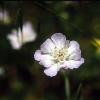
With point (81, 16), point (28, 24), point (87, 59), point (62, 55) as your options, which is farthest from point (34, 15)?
point (62, 55)

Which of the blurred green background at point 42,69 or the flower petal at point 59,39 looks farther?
the blurred green background at point 42,69

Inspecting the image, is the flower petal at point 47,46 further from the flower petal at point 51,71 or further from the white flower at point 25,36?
the white flower at point 25,36

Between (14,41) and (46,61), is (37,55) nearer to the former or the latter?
(46,61)

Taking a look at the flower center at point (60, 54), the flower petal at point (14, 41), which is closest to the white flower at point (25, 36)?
the flower petal at point (14, 41)

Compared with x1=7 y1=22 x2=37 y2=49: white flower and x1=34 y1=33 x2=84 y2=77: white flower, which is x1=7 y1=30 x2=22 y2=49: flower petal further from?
x1=34 y1=33 x2=84 y2=77: white flower

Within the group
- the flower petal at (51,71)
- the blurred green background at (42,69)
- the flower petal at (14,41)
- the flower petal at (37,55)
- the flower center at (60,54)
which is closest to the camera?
the flower petal at (51,71)

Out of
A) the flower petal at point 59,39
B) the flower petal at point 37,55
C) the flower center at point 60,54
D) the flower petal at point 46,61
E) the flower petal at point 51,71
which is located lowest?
the flower center at point 60,54

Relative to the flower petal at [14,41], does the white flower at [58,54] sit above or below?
above

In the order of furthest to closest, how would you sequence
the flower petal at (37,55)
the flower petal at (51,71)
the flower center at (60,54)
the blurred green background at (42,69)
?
the blurred green background at (42,69) < the flower center at (60,54) < the flower petal at (37,55) < the flower petal at (51,71)
